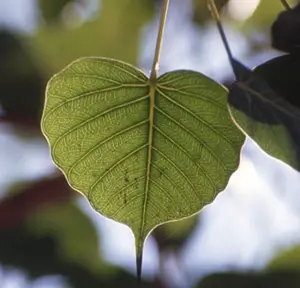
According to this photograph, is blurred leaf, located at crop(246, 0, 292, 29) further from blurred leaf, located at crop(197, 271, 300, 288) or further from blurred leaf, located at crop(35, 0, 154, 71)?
blurred leaf, located at crop(197, 271, 300, 288)

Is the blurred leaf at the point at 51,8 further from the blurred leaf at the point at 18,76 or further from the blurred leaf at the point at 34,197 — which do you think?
the blurred leaf at the point at 34,197

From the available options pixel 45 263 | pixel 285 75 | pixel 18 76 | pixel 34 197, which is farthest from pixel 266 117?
pixel 45 263

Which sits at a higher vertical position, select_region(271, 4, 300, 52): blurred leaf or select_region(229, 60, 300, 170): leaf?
select_region(271, 4, 300, 52): blurred leaf

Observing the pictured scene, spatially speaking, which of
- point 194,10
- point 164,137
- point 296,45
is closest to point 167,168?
point 164,137

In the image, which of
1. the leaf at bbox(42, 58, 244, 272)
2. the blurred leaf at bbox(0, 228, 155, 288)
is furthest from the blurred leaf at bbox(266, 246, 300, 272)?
the leaf at bbox(42, 58, 244, 272)

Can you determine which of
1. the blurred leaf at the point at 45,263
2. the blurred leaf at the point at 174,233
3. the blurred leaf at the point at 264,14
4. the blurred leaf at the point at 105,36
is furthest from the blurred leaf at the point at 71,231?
the blurred leaf at the point at 264,14

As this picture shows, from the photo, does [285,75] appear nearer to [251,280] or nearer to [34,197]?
[34,197]

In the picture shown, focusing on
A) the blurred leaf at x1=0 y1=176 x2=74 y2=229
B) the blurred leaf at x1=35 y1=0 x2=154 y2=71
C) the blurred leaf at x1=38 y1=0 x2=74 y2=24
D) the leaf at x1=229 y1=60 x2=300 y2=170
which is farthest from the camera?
the blurred leaf at x1=35 y1=0 x2=154 y2=71

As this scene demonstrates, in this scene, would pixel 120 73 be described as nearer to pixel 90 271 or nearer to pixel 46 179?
pixel 46 179
